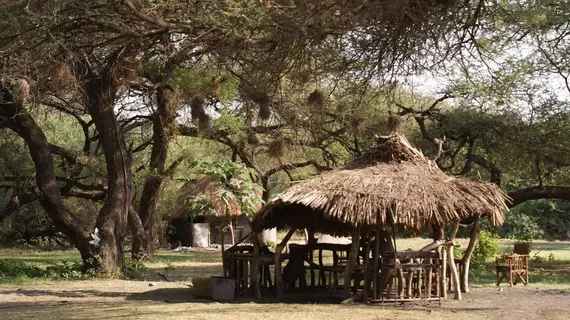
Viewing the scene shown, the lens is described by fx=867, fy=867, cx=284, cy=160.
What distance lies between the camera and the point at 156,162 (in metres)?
23.1

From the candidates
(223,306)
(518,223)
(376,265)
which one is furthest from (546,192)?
(518,223)

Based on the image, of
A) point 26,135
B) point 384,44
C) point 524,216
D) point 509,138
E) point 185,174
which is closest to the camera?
point 384,44

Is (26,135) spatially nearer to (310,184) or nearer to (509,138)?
(310,184)

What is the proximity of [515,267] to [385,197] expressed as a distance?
16.8 feet

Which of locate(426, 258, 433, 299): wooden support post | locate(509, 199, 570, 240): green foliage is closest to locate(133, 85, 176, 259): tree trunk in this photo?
locate(426, 258, 433, 299): wooden support post

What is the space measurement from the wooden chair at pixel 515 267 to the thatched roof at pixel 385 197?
2674 mm

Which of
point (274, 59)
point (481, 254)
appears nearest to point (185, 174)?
point (481, 254)

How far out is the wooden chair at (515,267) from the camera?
55.0 feet

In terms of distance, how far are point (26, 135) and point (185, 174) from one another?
836 cm

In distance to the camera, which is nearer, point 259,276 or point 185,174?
point 259,276

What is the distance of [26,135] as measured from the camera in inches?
755

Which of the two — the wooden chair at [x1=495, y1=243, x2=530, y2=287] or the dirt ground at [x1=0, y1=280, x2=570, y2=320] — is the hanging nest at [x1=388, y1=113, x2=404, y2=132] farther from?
the dirt ground at [x1=0, y1=280, x2=570, y2=320]

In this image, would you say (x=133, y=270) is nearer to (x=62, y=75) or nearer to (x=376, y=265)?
(x=376, y=265)

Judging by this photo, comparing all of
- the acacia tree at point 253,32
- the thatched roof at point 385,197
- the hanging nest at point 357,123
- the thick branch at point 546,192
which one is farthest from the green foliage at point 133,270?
the thick branch at point 546,192
